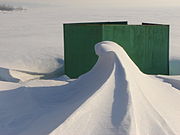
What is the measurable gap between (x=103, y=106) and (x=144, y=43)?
5354mm

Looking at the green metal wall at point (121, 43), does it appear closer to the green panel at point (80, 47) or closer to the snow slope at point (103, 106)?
the green panel at point (80, 47)

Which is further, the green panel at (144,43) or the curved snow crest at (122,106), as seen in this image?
the green panel at (144,43)

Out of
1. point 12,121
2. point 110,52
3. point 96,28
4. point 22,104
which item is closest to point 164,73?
point 96,28

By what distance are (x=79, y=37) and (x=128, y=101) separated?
5.24 m

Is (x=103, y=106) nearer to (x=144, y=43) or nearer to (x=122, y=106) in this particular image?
(x=122, y=106)

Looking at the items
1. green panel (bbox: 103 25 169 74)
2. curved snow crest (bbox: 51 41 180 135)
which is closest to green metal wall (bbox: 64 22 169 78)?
green panel (bbox: 103 25 169 74)

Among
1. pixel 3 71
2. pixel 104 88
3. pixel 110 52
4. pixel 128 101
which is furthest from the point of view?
pixel 3 71

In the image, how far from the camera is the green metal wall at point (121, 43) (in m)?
8.24

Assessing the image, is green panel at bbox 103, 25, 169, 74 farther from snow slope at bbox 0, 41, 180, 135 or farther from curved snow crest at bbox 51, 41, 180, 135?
curved snow crest at bbox 51, 41, 180, 135

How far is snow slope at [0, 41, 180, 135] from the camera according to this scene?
11.2 ft

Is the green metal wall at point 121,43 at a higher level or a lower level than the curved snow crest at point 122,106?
higher

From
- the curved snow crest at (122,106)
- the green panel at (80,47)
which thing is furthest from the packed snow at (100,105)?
the green panel at (80,47)

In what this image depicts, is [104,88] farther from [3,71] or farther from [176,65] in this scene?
[176,65]

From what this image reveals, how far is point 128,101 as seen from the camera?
3.83 m
